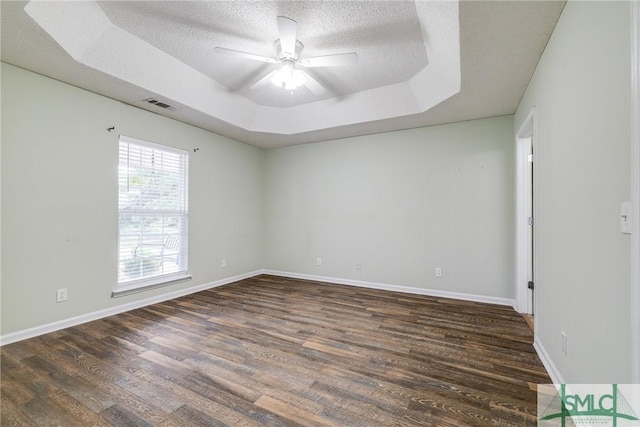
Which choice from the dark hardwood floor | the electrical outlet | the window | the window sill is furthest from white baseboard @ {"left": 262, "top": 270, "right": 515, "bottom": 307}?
the electrical outlet

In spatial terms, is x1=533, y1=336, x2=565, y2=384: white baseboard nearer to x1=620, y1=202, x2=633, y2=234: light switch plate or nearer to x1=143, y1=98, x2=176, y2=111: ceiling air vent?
x1=620, y1=202, x2=633, y2=234: light switch plate

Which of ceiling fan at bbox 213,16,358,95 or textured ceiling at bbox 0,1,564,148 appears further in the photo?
ceiling fan at bbox 213,16,358,95

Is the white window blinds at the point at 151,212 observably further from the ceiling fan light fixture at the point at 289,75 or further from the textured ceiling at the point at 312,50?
the ceiling fan light fixture at the point at 289,75

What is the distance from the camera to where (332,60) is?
8.00 ft

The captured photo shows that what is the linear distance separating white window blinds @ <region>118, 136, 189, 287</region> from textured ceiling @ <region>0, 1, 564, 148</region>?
0.63 m

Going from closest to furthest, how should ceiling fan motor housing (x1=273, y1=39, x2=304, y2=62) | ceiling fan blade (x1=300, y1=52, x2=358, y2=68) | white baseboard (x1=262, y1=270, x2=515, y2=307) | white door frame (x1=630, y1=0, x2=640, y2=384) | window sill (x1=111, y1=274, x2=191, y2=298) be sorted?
1. white door frame (x1=630, y1=0, x2=640, y2=384)
2. ceiling fan blade (x1=300, y1=52, x2=358, y2=68)
3. ceiling fan motor housing (x1=273, y1=39, x2=304, y2=62)
4. window sill (x1=111, y1=274, x2=191, y2=298)
5. white baseboard (x1=262, y1=270, x2=515, y2=307)

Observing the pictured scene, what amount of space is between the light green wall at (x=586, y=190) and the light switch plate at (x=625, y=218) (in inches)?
1.1

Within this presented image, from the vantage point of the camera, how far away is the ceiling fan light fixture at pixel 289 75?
2.56 m

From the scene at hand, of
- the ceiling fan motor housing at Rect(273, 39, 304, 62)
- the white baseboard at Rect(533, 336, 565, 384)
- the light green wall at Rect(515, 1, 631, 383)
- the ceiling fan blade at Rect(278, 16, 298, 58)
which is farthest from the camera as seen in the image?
the ceiling fan motor housing at Rect(273, 39, 304, 62)

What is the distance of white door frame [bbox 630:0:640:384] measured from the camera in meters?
0.99

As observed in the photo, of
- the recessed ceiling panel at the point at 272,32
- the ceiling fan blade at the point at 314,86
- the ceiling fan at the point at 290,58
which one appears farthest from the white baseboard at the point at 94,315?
the ceiling fan blade at the point at 314,86

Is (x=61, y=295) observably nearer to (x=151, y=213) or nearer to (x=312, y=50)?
(x=151, y=213)

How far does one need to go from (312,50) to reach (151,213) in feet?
9.29

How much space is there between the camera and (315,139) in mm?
4684
